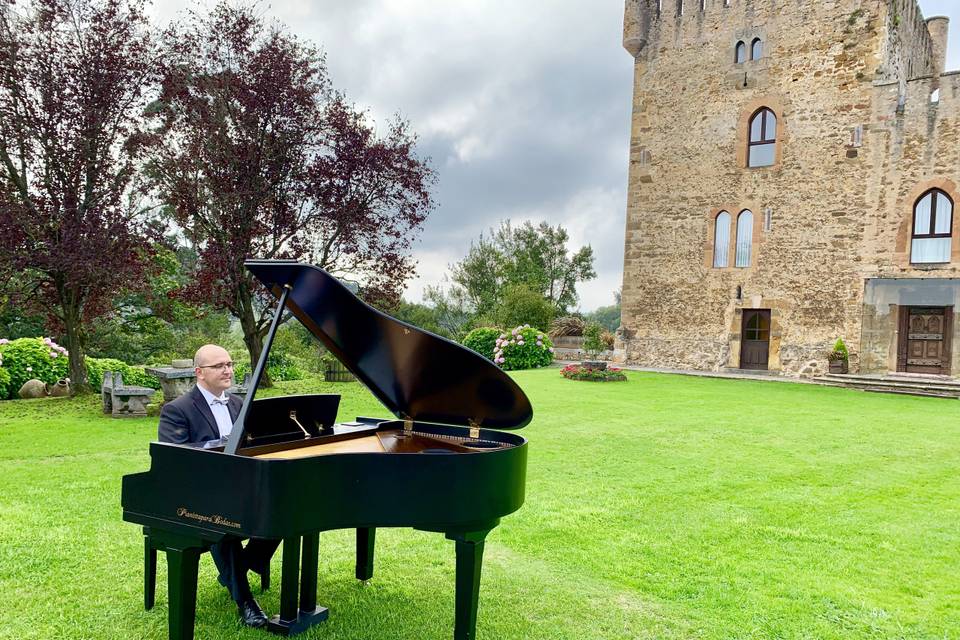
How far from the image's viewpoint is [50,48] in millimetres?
12891

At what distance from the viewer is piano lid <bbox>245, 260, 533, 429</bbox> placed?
11.8 feet

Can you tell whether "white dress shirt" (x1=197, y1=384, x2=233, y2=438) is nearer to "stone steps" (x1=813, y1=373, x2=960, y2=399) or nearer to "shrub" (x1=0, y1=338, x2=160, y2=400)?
"shrub" (x1=0, y1=338, x2=160, y2=400)

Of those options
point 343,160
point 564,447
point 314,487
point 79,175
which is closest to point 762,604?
point 314,487

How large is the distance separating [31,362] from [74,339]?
90.6 inches

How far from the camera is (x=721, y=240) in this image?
22.0 m

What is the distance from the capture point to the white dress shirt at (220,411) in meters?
4.02

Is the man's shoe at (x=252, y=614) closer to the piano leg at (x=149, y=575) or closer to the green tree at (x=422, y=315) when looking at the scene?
the piano leg at (x=149, y=575)

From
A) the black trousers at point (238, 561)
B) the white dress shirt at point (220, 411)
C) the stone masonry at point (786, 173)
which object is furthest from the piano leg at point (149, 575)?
the stone masonry at point (786, 173)

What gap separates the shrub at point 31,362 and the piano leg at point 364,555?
1338cm

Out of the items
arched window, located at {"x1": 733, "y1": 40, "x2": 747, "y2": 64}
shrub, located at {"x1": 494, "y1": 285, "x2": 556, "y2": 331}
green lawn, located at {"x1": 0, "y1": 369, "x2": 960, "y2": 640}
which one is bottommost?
green lawn, located at {"x1": 0, "y1": 369, "x2": 960, "y2": 640}

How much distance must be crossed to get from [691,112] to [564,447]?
1647 centimetres

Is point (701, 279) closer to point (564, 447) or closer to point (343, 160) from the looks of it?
point (343, 160)

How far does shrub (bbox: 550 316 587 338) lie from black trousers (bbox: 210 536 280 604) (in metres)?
24.4

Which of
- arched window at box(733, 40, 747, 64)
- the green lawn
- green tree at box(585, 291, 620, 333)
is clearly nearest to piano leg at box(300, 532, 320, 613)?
the green lawn
